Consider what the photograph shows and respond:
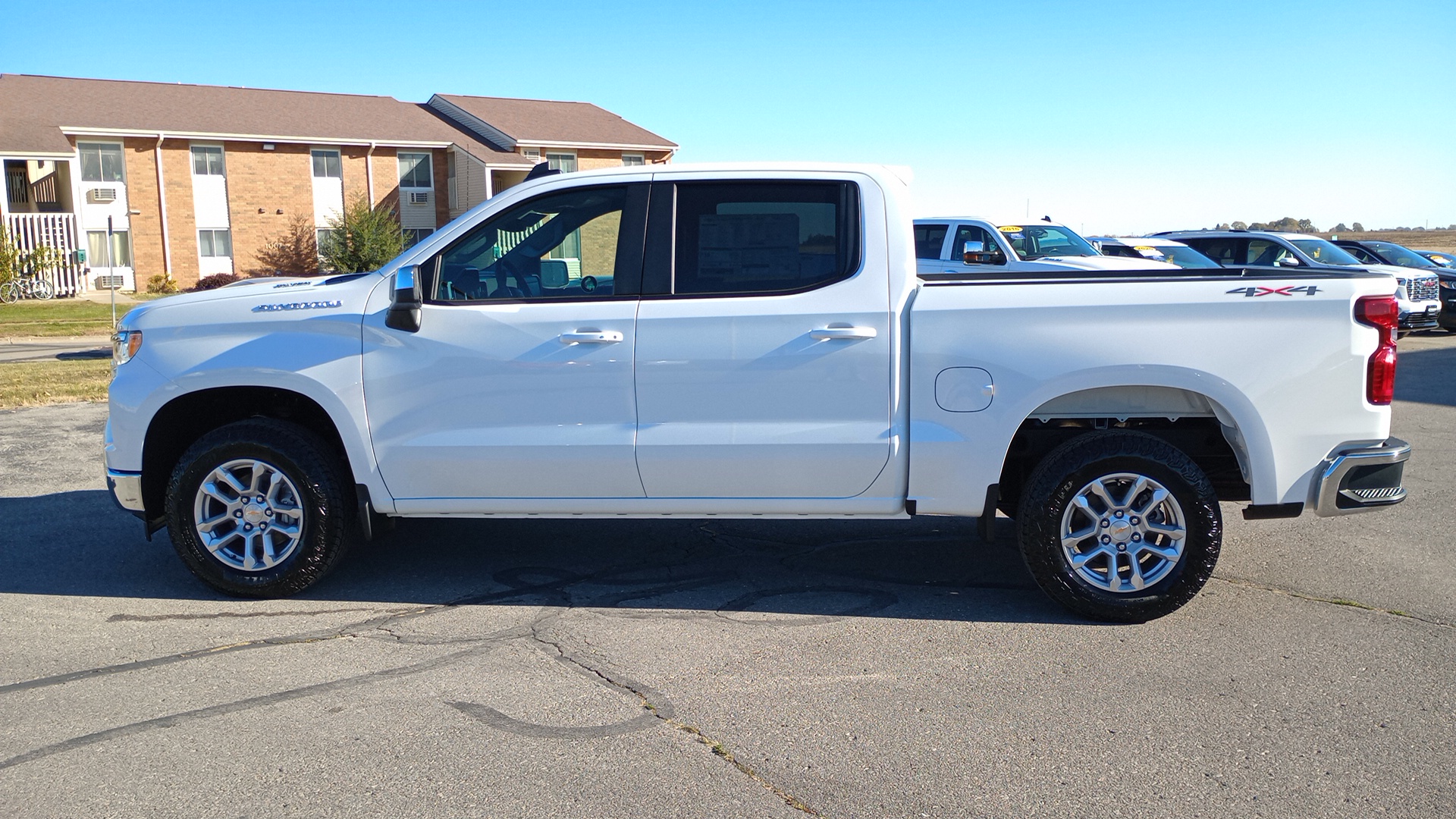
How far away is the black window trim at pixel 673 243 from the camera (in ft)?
16.8

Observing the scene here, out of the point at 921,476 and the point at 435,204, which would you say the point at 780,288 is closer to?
the point at 921,476

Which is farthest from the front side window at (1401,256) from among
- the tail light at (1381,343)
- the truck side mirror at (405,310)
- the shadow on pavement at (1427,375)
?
the truck side mirror at (405,310)

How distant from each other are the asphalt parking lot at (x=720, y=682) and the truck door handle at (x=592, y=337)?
126cm

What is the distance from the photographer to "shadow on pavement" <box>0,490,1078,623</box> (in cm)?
545

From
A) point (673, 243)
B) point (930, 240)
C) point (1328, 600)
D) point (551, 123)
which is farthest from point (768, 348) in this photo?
point (551, 123)

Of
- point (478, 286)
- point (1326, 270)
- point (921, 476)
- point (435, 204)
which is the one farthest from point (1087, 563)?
point (435, 204)

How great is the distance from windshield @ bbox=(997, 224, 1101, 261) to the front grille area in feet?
20.9

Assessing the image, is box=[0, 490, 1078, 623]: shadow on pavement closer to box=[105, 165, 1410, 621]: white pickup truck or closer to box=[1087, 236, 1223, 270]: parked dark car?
box=[105, 165, 1410, 621]: white pickup truck

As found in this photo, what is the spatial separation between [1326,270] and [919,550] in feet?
8.12

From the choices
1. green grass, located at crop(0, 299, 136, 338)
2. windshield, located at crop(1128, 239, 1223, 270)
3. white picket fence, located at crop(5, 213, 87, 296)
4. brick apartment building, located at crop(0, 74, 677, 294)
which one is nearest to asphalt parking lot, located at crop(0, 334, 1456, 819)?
windshield, located at crop(1128, 239, 1223, 270)

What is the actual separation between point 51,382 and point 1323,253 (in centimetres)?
1967

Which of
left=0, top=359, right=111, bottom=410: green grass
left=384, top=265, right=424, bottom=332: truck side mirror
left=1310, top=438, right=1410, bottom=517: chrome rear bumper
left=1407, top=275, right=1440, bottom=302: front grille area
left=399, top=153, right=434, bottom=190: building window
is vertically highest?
left=399, top=153, right=434, bottom=190: building window

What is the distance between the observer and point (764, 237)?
17.2 ft

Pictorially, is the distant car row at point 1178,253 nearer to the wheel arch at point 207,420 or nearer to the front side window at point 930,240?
the front side window at point 930,240
